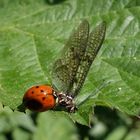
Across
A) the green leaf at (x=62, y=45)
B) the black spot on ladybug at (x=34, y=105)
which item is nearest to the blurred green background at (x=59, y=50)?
the green leaf at (x=62, y=45)

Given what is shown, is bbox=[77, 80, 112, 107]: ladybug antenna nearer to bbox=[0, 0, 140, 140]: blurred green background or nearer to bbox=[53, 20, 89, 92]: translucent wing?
bbox=[0, 0, 140, 140]: blurred green background

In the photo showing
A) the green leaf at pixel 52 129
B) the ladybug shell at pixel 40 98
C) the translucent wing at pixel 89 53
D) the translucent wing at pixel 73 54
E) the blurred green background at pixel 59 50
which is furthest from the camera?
the green leaf at pixel 52 129

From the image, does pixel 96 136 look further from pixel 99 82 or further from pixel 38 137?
pixel 99 82

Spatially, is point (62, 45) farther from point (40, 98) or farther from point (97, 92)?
point (97, 92)

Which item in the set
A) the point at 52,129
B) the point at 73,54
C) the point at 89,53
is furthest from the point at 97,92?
the point at 52,129

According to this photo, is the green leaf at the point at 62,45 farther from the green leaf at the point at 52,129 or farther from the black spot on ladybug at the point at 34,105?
the green leaf at the point at 52,129

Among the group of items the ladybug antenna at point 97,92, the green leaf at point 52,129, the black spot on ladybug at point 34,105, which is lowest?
the green leaf at point 52,129

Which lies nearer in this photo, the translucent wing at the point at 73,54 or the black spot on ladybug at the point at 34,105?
the black spot on ladybug at the point at 34,105

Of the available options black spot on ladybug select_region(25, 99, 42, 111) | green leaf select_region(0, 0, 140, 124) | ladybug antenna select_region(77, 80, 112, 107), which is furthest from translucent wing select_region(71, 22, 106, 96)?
black spot on ladybug select_region(25, 99, 42, 111)
